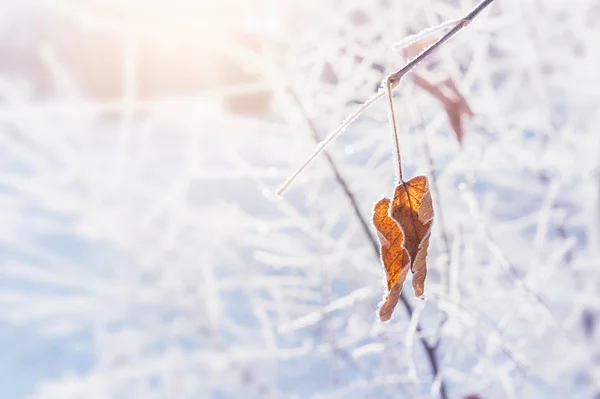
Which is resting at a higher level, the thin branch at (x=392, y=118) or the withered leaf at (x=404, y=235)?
the thin branch at (x=392, y=118)

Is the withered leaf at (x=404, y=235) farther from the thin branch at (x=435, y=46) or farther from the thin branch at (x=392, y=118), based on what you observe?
the thin branch at (x=435, y=46)

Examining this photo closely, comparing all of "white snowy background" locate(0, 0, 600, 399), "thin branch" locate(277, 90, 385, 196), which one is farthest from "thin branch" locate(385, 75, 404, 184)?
"white snowy background" locate(0, 0, 600, 399)

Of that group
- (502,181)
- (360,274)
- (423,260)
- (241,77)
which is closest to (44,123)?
(360,274)

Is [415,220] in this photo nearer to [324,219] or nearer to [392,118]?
[392,118]

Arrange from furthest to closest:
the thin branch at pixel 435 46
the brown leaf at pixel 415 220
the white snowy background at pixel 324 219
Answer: the white snowy background at pixel 324 219, the brown leaf at pixel 415 220, the thin branch at pixel 435 46

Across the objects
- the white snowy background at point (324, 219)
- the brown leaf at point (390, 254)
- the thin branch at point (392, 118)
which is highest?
the white snowy background at point (324, 219)

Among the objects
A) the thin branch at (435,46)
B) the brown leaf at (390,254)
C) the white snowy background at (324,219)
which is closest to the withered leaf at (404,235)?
the brown leaf at (390,254)

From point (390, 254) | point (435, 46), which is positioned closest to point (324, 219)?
point (390, 254)
